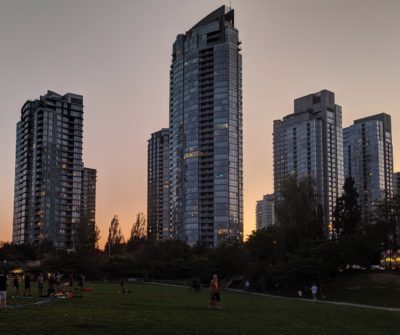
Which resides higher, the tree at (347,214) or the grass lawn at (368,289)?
→ the tree at (347,214)

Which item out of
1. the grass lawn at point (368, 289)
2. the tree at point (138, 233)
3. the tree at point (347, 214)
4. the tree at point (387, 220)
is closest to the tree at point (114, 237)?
the tree at point (138, 233)

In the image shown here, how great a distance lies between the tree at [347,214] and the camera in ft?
290

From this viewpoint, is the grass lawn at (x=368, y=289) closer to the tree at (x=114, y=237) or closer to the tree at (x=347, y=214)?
the tree at (x=347, y=214)

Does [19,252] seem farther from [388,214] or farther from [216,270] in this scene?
[388,214]

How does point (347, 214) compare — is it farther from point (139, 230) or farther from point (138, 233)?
point (139, 230)

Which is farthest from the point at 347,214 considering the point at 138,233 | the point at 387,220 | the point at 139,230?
the point at 139,230

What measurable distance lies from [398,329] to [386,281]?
38801 millimetres

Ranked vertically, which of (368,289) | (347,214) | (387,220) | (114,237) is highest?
(347,214)

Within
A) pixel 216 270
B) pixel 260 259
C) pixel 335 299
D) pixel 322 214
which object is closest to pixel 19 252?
pixel 216 270

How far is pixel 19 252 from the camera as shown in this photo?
546ft

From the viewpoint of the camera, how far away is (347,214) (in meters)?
89.1

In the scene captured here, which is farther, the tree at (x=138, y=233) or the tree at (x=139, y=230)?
the tree at (x=139, y=230)

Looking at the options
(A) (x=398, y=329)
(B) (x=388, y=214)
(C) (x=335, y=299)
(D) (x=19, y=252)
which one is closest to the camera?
(A) (x=398, y=329)

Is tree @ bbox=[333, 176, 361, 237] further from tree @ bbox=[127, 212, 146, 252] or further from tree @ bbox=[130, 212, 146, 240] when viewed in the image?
tree @ bbox=[130, 212, 146, 240]
